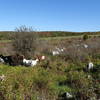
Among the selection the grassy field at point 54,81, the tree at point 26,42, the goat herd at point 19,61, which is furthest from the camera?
the tree at point 26,42

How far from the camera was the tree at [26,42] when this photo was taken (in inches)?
499

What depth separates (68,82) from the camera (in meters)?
7.47

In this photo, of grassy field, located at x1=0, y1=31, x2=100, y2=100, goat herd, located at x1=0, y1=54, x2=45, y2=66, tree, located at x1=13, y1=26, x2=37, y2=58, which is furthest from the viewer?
tree, located at x1=13, y1=26, x2=37, y2=58

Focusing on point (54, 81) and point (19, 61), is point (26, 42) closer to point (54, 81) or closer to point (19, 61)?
point (19, 61)

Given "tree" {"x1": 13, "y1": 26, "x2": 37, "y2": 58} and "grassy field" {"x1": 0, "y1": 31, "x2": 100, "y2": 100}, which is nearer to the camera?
"grassy field" {"x1": 0, "y1": 31, "x2": 100, "y2": 100}

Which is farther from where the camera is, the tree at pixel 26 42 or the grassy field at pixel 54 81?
the tree at pixel 26 42

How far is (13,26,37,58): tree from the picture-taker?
499 inches

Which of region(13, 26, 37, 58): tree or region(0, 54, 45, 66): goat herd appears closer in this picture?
region(0, 54, 45, 66): goat herd

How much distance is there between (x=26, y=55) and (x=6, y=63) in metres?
2.03

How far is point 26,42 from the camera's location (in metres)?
12.7

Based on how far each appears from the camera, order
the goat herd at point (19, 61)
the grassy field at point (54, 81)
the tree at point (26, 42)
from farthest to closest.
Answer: the tree at point (26, 42) → the goat herd at point (19, 61) → the grassy field at point (54, 81)

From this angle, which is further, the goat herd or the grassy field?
the goat herd

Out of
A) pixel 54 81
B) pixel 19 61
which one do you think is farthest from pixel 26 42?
pixel 54 81

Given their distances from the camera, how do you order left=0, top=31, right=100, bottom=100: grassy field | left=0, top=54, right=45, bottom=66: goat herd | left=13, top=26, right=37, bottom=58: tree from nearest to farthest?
1. left=0, top=31, right=100, bottom=100: grassy field
2. left=0, top=54, right=45, bottom=66: goat herd
3. left=13, top=26, right=37, bottom=58: tree
